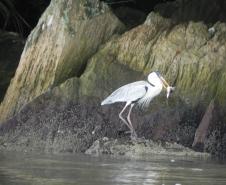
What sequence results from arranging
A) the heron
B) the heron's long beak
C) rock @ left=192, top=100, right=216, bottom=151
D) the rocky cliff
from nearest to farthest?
rock @ left=192, top=100, right=216, bottom=151, the rocky cliff, the heron, the heron's long beak

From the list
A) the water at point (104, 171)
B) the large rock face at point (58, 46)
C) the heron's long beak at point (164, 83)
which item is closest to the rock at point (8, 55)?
the large rock face at point (58, 46)

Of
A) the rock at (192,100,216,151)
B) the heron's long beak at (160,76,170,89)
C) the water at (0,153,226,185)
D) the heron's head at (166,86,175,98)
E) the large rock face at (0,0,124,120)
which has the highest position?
the large rock face at (0,0,124,120)

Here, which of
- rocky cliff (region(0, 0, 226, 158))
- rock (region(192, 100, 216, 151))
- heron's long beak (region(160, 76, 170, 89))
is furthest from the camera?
heron's long beak (region(160, 76, 170, 89))

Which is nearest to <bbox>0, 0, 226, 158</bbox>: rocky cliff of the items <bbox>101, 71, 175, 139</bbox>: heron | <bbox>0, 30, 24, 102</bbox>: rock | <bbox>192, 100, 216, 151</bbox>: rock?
<bbox>192, 100, 216, 151</bbox>: rock

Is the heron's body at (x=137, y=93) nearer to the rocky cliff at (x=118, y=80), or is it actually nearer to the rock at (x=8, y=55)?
the rocky cliff at (x=118, y=80)

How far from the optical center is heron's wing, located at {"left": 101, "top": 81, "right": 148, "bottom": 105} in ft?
44.8

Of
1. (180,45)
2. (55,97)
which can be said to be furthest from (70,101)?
(180,45)

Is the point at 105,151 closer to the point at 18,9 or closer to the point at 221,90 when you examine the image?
the point at 221,90

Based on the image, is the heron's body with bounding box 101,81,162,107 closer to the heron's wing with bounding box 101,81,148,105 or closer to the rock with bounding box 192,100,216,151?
the heron's wing with bounding box 101,81,148,105

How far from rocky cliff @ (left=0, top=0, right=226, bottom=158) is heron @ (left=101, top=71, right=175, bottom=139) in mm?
155

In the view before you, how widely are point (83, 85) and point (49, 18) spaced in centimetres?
172

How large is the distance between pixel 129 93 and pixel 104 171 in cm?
354

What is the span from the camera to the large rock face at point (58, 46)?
14305 mm

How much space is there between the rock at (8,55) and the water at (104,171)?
4.82 metres
